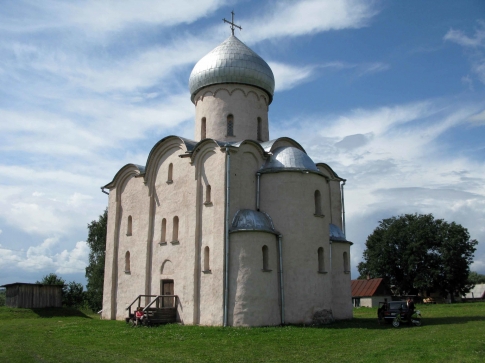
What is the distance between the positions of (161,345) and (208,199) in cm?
730

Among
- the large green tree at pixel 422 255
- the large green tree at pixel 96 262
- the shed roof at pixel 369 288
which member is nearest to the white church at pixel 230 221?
the large green tree at pixel 96 262

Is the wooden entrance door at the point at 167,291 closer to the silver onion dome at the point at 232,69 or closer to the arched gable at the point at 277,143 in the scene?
the arched gable at the point at 277,143

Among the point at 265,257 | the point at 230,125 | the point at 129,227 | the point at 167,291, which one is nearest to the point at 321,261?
the point at 265,257

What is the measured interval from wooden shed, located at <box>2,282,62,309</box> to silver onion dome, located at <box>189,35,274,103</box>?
46.2 ft

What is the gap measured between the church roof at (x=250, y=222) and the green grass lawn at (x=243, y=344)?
3.70m

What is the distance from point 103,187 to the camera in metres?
25.5

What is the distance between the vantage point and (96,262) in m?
37.4

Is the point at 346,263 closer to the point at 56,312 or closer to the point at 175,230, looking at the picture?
the point at 175,230

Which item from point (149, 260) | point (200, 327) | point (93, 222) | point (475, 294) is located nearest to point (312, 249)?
point (200, 327)

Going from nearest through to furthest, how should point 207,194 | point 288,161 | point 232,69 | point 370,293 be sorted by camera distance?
point 207,194 → point 288,161 → point 232,69 → point 370,293

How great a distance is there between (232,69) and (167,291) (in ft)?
34.6

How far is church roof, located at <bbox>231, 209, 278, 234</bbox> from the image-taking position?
18.6 metres

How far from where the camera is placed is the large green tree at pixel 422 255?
45500 millimetres

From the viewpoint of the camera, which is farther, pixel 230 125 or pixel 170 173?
pixel 230 125
